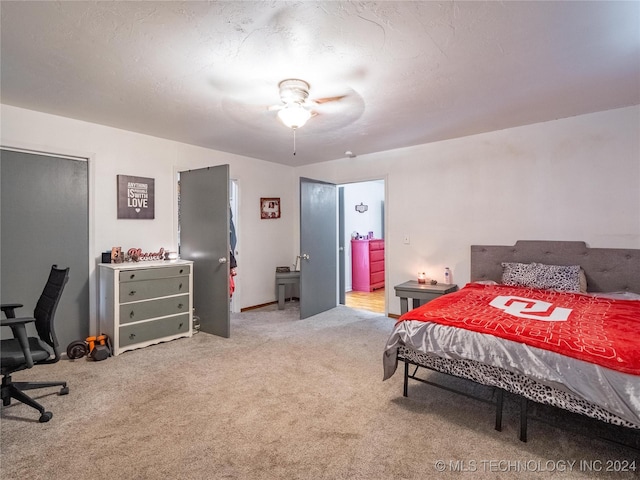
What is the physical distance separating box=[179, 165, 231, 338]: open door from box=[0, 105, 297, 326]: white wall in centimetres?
21

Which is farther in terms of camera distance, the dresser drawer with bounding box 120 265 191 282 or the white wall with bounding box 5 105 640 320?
the dresser drawer with bounding box 120 265 191 282

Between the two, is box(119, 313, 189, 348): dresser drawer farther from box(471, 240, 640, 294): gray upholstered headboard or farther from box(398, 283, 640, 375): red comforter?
box(471, 240, 640, 294): gray upholstered headboard

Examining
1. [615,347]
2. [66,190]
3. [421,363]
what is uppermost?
[66,190]

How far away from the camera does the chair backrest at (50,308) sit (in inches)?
91.0

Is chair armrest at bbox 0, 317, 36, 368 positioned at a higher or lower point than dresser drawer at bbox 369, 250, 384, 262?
lower

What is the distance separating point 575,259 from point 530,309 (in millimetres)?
1446

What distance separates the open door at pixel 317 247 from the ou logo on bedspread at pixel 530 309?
2639mm

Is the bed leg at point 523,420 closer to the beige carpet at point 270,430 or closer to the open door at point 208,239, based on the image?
the beige carpet at point 270,430

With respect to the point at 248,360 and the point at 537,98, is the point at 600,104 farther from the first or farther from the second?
the point at 248,360

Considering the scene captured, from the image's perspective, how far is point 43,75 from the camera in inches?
95.9

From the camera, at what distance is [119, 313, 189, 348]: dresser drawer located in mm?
3383

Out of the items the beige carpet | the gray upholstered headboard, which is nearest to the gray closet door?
the beige carpet

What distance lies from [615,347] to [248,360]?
281cm

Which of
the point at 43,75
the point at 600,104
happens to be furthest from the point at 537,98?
the point at 43,75
